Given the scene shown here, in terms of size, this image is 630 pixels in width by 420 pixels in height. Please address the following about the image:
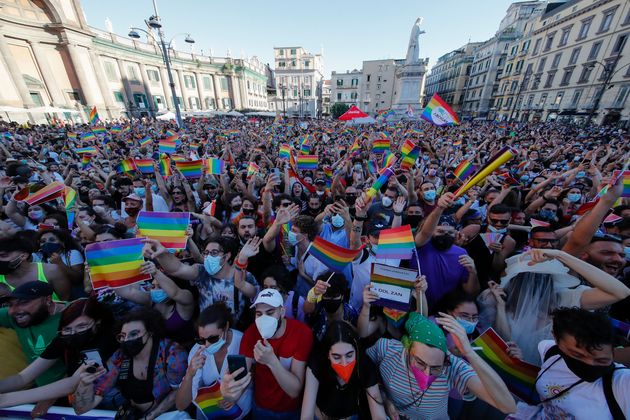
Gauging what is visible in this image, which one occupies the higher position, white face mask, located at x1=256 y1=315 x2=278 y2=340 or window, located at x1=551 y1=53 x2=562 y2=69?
window, located at x1=551 y1=53 x2=562 y2=69

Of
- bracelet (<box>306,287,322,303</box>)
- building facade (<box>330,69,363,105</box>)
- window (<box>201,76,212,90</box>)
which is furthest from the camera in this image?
building facade (<box>330,69,363,105</box>)

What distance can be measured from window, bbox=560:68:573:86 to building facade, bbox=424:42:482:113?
2595 cm

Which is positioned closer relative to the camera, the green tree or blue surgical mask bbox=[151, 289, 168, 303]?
blue surgical mask bbox=[151, 289, 168, 303]

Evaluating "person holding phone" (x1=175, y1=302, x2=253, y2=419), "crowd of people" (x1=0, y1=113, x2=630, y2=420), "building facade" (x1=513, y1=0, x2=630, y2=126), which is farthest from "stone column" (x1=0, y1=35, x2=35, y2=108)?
"building facade" (x1=513, y1=0, x2=630, y2=126)

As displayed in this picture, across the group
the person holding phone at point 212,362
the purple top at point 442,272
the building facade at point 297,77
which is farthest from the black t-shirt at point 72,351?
the building facade at point 297,77

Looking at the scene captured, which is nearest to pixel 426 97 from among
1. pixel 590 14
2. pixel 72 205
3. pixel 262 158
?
pixel 590 14

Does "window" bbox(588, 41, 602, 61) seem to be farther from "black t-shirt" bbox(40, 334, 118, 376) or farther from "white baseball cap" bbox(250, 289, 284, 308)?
"black t-shirt" bbox(40, 334, 118, 376)

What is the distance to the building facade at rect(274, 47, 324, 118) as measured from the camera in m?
62.6

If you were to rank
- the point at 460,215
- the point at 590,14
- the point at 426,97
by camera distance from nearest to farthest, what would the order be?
the point at 460,215 < the point at 590,14 < the point at 426,97

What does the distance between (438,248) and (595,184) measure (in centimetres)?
515

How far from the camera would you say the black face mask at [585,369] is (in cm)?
159

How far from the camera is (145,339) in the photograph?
214 cm

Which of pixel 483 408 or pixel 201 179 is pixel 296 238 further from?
pixel 201 179

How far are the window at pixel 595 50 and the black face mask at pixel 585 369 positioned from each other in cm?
4788
